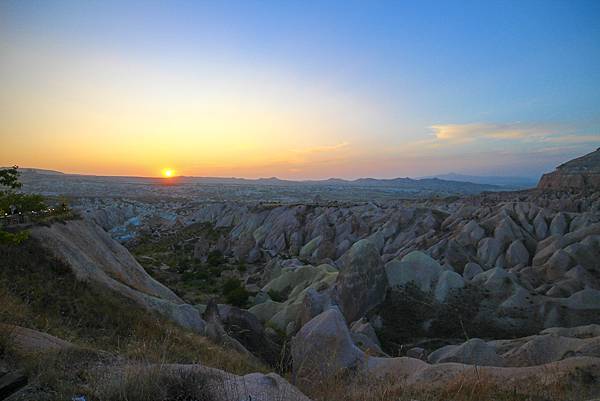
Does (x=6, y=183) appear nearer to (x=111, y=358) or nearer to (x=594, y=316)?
(x=111, y=358)

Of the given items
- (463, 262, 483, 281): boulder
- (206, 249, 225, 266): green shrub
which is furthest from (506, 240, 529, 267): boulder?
(206, 249, 225, 266): green shrub

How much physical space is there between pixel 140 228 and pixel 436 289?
60515 millimetres

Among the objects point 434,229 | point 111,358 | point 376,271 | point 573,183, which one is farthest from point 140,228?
point 573,183

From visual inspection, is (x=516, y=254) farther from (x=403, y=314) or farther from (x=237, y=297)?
(x=237, y=297)

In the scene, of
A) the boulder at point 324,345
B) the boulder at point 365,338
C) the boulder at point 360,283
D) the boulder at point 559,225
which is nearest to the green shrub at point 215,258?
the boulder at point 360,283

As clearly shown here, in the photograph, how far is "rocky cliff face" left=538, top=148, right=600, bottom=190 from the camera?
86.9 m

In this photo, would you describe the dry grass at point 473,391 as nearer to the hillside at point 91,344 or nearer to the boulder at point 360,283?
the hillside at point 91,344

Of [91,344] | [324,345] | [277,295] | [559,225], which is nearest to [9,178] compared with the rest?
[91,344]

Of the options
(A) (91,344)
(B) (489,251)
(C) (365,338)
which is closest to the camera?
(A) (91,344)

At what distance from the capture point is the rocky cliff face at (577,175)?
86938mm

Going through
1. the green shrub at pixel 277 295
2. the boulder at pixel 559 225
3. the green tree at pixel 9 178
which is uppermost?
the green tree at pixel 9 178

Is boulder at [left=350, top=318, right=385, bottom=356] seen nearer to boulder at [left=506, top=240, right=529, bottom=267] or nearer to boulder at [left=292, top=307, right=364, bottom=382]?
boulder at [left=292, top=307, right=364, bottom=382]

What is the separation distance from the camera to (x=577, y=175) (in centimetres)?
9075

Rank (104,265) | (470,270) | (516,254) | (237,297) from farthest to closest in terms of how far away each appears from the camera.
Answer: (516,254) < (237,297) < (470,270) < (104,265)
